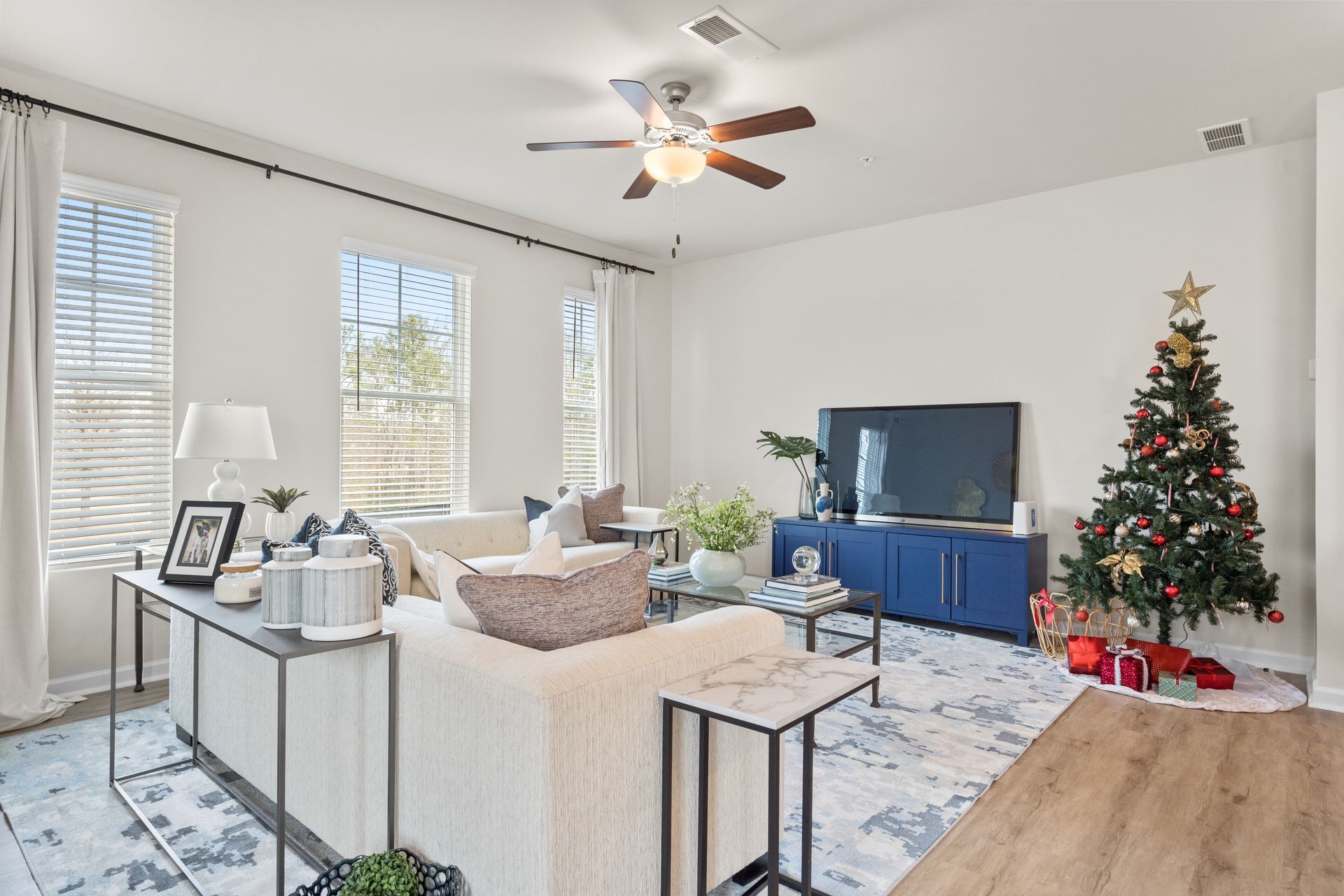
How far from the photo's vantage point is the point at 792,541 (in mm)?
5449

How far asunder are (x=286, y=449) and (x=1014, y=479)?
14.5 ft

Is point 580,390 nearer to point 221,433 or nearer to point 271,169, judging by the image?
point 271,169

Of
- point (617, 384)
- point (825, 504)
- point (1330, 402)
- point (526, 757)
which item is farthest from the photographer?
point (617, 384)

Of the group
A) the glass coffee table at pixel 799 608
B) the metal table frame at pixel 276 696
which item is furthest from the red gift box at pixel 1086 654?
the metal table frame at pixel 276 696

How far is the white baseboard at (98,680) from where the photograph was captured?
3348mm

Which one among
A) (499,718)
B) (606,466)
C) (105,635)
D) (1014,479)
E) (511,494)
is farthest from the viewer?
(606,466)

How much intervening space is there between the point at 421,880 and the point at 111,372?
122 inches

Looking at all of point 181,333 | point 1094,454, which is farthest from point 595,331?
point 1094,454

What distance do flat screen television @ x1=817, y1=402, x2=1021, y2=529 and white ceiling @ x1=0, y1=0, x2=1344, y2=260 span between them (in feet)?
5.16

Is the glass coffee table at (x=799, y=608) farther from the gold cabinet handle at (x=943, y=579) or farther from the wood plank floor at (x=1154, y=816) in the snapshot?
the gold cabinet handle at (x=943, y=579)

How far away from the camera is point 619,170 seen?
4.37 m

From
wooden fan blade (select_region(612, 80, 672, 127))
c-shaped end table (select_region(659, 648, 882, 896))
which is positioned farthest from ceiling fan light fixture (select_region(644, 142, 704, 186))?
c-shaped end table (select_region(659, 648, 882, 896))

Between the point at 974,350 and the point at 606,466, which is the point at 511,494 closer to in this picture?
the point at 606,466

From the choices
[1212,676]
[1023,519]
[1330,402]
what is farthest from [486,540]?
[1330,402]
